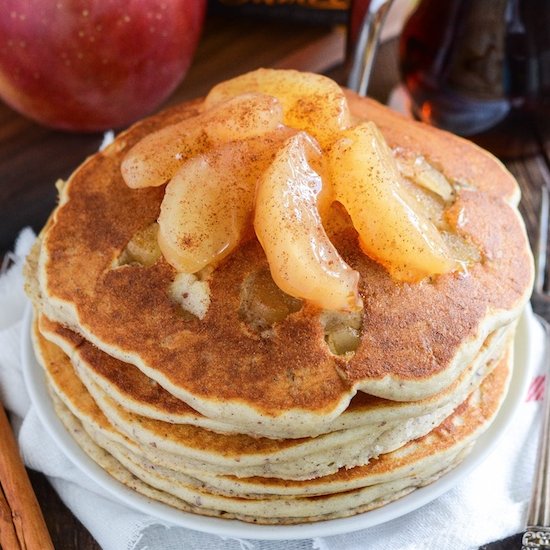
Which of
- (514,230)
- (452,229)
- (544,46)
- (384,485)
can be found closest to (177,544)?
(384,485)

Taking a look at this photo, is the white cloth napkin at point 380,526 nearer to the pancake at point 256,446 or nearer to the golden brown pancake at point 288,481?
the golden brown pancake at point 288,481

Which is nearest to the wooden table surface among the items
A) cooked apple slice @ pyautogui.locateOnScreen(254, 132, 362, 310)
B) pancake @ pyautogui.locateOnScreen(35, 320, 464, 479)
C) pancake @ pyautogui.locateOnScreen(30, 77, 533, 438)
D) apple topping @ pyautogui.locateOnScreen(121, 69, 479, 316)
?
pancake @ pyautogui.locateOnScreen(35, 320, 464, 479)

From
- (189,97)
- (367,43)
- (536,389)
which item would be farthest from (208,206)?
(189,97)

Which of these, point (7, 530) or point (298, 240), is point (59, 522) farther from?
point (298, 240)

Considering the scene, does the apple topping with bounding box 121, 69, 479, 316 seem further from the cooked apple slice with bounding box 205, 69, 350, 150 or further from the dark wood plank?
the dark wood plank

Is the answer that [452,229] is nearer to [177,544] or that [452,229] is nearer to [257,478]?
[257,478]

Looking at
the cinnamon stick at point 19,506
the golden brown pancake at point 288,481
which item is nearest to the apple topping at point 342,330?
the golden brown pancake at point 288,481
